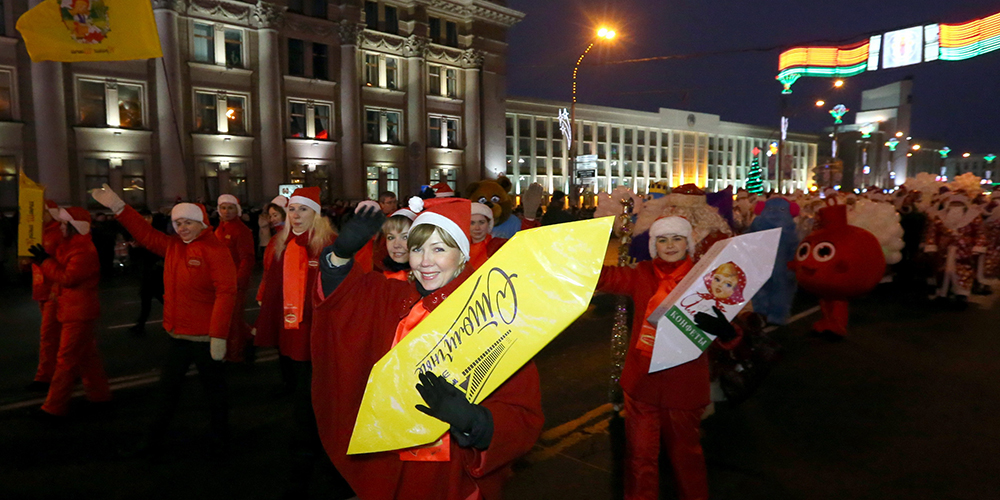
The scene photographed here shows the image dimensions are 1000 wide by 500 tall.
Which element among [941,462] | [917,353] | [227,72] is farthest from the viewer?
[227,72]

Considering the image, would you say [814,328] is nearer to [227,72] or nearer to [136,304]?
[136,304]

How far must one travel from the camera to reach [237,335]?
639 cm

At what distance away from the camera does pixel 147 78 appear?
25734 mm

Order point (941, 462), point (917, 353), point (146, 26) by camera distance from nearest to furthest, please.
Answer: point (941, 462) → point (146, 26) → point (917, 353)

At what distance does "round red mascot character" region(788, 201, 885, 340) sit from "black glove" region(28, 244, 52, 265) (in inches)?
324

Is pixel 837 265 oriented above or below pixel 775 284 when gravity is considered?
above

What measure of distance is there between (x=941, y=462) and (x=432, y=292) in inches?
170

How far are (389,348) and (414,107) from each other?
114 feet

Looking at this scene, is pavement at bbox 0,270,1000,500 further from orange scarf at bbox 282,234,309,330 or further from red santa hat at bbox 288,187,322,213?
red santa hat at bbox 288,187,322,213

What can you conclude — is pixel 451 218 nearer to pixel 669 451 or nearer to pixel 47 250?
pixel 669 451

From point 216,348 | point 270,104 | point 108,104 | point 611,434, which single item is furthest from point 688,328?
point 270,104

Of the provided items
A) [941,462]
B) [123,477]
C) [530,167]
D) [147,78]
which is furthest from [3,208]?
[530,167]

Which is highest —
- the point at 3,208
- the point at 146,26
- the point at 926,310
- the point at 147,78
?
the point at 147,78

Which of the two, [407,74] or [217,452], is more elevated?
[407,74]
